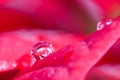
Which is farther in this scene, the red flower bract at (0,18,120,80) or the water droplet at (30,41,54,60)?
the water droplet at (30,41,54,60)

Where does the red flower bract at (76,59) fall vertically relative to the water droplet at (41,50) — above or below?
below

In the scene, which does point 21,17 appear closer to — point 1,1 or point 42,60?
point 1,1

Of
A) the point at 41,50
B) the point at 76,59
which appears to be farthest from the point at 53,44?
the point at 76,59

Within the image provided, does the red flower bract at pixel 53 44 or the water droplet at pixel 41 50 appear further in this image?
the water droplet at pixel 41 50

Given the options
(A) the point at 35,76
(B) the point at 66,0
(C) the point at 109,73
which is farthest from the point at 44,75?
(B) the point at 66,0

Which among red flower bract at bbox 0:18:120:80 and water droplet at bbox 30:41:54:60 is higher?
water droplet at bbox 30:41:54:60

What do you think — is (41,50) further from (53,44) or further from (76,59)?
(76,59)

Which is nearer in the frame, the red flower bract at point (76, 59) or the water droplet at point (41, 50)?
the red flower bract at point (76, 59)

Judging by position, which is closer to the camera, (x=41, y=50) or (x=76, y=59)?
(x=76, y=59)
